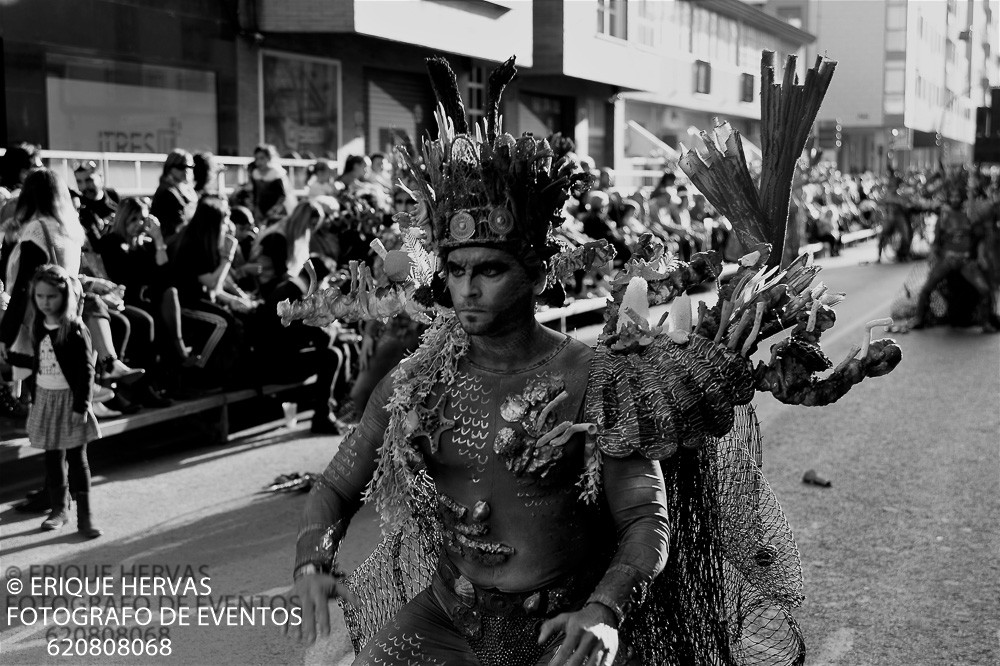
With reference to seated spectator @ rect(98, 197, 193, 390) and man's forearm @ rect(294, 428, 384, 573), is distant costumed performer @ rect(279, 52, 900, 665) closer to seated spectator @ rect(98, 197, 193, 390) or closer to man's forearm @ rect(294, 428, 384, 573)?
man's forearm @ rect(294, 428, 384, 573)

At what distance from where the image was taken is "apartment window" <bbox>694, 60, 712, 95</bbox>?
39156mm

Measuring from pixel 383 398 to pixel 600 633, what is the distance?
98 centimetres

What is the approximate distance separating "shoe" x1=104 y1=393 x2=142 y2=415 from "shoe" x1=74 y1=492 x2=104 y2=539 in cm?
186

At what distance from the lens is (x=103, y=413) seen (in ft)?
27.4

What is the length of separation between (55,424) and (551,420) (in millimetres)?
4423

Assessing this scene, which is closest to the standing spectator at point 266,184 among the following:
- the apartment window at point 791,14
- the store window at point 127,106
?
the store window at point 127,106

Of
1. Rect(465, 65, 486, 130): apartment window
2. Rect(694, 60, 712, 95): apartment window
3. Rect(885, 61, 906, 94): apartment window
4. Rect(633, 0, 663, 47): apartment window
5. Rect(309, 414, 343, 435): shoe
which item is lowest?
Rect(309, 414, 343, 435): shoe

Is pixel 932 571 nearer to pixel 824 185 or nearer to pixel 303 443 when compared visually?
pixel 303 443

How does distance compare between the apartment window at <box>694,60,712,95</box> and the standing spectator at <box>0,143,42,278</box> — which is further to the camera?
the apartment window at <box>694,60,712,95</box>

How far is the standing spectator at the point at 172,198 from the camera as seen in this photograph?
31.1ft

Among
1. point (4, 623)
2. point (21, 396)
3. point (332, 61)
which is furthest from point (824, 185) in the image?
point (4, 623)

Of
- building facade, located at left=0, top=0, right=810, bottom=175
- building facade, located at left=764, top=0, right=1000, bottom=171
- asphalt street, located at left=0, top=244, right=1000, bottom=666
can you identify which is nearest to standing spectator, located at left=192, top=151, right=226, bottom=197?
asphalt street, located at left=0, top=244, right=1000, bottom=666

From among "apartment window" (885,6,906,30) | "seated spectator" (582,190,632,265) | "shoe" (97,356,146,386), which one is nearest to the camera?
"shoe" (97,356,146,386)

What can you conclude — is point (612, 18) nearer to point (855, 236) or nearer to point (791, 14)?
point (855, 236)
